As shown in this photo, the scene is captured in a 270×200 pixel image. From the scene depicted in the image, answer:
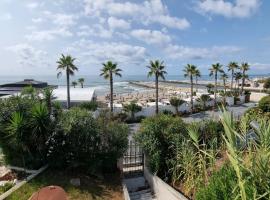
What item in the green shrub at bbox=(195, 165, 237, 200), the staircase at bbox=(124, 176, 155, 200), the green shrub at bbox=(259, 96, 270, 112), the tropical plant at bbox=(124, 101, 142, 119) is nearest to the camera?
the green shrub at bbox=(195, 165, 237, 200)

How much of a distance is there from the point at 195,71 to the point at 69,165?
41061 mm

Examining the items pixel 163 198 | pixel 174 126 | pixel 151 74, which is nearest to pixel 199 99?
pixel 151 74

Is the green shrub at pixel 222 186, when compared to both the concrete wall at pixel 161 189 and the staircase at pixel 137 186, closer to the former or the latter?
the concrete wall at pixel 161 189

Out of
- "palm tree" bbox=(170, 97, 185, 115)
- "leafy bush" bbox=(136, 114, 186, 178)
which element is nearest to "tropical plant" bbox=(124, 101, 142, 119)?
"palm tree" bbox=(170, 97, 185, 115)

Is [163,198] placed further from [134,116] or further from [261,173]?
[134,116]

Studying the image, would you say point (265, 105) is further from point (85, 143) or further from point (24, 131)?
point (24, 131)

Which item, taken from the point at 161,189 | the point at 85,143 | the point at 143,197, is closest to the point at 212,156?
the point at 161,189

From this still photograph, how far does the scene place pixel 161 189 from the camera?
1853 centimetres

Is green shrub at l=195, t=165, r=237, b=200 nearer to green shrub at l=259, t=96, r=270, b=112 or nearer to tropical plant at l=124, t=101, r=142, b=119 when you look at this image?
green shrub at l=259, t=96, r=270, b=112

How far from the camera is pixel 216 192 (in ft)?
33.1

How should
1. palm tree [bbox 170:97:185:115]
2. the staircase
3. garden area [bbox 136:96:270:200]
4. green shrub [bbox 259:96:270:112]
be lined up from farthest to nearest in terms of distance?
palm tree [bbox 170:97:185:115], green shrub [bbox 259:96:270:112], the staircase, garden area [bbox 136:96:270:200]

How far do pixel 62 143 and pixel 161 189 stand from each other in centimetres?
744

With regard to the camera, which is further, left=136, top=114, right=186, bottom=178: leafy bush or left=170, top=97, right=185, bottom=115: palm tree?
left=170, top=97, right=185, bottom=115: palm tree

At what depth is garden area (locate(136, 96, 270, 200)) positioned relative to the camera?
7.64 metres
